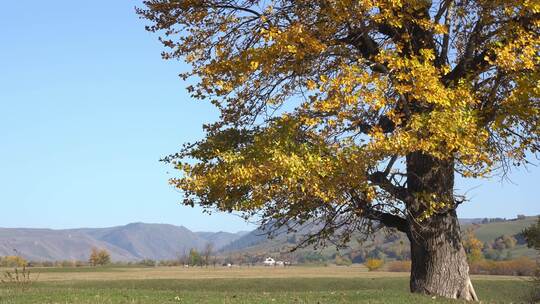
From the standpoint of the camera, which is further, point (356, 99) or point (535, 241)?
point (535, 241)

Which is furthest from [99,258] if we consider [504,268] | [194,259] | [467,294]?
[467,294]

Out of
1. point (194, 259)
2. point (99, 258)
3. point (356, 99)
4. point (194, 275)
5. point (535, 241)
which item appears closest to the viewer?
point (356, 99)

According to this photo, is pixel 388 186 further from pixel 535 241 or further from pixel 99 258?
pixel 99 258

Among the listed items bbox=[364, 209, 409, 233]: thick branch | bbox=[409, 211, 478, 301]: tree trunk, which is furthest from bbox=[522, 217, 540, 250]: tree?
bbox=[364, 209, 409, 233]: thick branch

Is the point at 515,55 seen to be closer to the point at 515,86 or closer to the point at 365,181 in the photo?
the point at 515,86

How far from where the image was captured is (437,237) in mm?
20844

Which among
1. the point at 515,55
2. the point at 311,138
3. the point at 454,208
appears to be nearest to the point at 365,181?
the point at 311,138

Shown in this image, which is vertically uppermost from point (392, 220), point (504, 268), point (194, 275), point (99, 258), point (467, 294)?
point (99, 258)

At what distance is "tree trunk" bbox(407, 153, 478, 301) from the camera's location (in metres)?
20.6

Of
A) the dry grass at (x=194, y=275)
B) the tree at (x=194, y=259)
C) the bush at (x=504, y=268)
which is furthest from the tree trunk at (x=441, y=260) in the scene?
the tree at (x=194, y=259)

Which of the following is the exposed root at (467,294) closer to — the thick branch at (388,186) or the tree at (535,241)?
the thick branch at (388,186)

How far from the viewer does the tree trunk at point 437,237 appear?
812 inches

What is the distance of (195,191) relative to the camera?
18812mm

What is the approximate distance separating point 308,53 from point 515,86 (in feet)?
19.3
